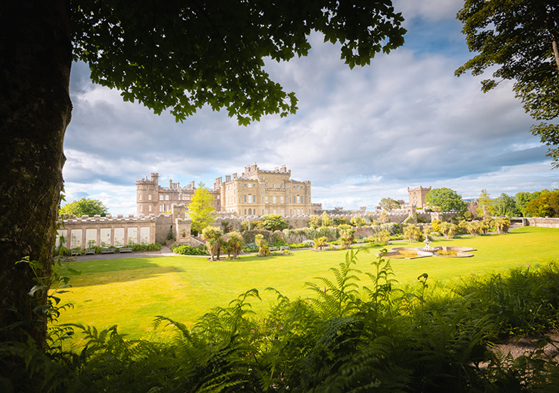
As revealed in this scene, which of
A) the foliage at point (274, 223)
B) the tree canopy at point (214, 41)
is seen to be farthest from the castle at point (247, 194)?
the tree canopy at point (214, 41)

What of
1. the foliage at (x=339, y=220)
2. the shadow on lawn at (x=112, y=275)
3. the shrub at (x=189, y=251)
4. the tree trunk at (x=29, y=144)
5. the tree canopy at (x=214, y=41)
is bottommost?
the shrub at (x=189, y=251)

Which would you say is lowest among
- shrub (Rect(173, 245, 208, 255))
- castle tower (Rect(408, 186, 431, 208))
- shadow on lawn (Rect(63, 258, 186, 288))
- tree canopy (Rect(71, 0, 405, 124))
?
shrub (Rect(173, 245, 208, 255))

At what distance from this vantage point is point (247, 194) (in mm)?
55719

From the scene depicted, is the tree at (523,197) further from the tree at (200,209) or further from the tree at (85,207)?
the tree at (85,207)

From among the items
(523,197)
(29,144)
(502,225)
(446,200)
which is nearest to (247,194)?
(502,225)

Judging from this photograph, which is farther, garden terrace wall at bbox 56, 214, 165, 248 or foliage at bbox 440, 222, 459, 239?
foliage at bbox 440, 222, 459, 239

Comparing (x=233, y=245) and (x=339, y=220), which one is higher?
(x=339, y=220)

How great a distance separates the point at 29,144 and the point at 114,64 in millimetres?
2154

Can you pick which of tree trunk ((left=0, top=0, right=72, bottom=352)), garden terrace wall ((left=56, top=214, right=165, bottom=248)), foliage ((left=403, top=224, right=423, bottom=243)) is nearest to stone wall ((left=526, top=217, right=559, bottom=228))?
foliage ((left=403, top=224, right=423, bottom=243))

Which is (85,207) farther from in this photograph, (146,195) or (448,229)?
(448,229)

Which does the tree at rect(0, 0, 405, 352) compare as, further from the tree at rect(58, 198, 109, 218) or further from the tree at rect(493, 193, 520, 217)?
the tree at rect(493, 193, 520, 217)

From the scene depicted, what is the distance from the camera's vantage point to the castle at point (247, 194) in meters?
54.9

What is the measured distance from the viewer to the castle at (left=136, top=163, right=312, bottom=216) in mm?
54884

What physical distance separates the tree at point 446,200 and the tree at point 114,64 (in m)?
68.3
